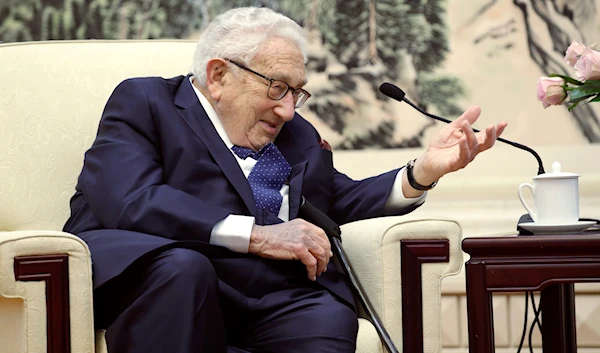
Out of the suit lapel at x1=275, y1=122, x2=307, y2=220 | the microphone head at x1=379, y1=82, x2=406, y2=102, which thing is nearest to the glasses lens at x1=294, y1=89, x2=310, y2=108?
the suit lapel at x1=275, y1=122, x2=307, y2=220

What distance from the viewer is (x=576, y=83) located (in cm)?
204

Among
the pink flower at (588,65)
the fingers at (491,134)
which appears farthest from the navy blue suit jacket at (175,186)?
the pink flower at (588,65)

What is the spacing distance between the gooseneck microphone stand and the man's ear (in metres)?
0.37

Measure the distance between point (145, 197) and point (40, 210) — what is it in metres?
0.51

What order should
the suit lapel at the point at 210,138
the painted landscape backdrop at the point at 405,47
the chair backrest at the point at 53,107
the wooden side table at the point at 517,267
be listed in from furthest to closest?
the painted landscape backdrop at the point at 405,47
the chair backrest at the point at 53,107
the suit lapel at the point at 210,138
the wooden side table at the point at 517,267

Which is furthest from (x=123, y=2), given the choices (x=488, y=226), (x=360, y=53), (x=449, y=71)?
(x=488, y=226)

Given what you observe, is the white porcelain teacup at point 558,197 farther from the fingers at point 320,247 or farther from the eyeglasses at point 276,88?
the eyeglasses at point 276,88

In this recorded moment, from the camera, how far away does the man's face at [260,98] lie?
2.23 metres

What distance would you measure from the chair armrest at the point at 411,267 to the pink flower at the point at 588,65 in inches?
17.3

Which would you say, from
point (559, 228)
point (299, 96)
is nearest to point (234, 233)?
point (299, 96)

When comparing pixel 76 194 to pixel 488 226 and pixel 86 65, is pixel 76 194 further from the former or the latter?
pixel 488 226

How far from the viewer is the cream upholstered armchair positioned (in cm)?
178

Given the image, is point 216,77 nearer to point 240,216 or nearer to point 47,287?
point 240,216

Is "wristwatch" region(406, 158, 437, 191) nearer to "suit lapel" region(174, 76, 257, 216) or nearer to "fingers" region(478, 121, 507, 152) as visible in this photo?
"fingers" region(478, 121, 507, 152)
